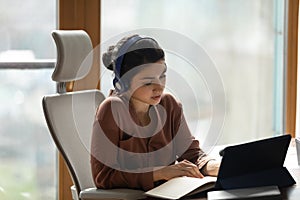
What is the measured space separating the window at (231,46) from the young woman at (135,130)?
973 mm

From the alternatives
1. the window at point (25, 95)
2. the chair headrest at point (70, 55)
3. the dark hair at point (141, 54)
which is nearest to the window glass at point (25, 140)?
the window at point (25, 95)

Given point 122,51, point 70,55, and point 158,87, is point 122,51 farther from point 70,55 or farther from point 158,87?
point 70,55

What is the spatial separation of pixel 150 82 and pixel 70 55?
44cm

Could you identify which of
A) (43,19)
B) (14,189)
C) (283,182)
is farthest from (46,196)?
(283,182)

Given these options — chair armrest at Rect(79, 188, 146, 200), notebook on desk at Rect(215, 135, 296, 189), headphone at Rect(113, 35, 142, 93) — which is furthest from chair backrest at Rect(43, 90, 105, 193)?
notebook on desk at Rect(215, 135, 296, 189)

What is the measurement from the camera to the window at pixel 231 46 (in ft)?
11.2

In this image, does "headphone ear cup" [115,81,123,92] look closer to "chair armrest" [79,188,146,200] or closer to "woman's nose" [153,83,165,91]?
"woman's nose" [153,83,165,91]

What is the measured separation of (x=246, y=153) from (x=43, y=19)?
5.27 feet

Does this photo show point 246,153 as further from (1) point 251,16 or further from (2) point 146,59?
(1) point 251,16

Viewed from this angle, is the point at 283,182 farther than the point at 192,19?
No

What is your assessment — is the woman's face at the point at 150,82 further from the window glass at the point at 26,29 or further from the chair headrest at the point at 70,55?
the window glass at the point at 26,29

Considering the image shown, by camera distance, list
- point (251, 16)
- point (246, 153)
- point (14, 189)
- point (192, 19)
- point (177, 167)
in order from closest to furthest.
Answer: point (246, 153)
point (177, 167)
point (14, 189)
point (192, 19)
point (251, 16)

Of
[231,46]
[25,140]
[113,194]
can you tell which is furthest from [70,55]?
[231,46]

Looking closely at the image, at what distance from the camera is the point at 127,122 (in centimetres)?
222
